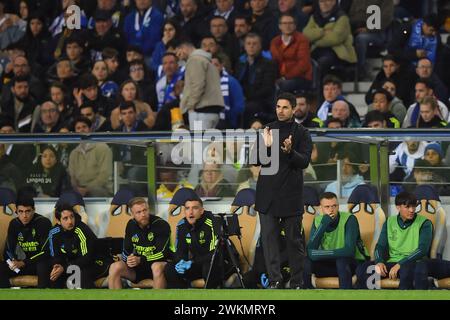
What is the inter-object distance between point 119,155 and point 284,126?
265 cm

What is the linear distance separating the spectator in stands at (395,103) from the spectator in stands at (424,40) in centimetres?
A: 71

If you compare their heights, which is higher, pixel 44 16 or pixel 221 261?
pixel 44 16

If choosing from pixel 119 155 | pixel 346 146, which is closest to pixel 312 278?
pixel 346 146

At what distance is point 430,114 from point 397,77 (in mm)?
1540

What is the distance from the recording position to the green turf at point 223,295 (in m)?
11.7

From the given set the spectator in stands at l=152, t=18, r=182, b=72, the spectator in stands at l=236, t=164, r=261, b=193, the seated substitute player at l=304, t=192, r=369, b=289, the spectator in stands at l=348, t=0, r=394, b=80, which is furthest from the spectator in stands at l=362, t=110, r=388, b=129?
the spectator in stands at l=152, t=18, r=182, b=72

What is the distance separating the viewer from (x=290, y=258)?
41.1 feet

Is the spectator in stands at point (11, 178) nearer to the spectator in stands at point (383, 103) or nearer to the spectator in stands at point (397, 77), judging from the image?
the spectator in stands at point (383, 103)

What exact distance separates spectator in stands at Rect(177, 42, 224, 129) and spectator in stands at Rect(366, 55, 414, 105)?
6.18ft

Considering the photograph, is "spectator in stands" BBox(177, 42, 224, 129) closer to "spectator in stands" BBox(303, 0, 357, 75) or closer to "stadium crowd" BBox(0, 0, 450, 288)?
"stadium crowd" BBox(0, 0, 450, 288)

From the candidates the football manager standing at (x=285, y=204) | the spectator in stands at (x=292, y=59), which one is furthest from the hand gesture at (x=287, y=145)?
the spectator in stands at (x=292, y=59)

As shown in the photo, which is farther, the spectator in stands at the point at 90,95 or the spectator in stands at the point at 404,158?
the spectator in stands at the point at 90,95

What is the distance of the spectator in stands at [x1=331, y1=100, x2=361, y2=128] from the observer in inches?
643
